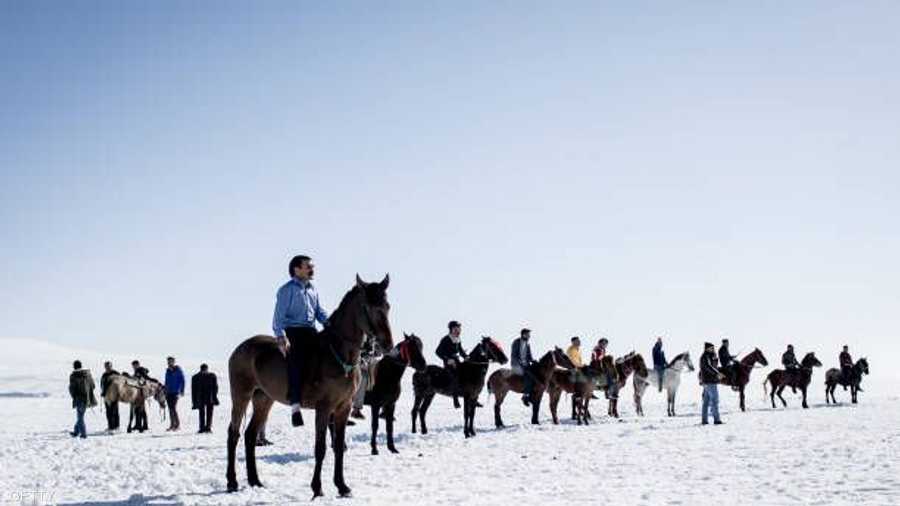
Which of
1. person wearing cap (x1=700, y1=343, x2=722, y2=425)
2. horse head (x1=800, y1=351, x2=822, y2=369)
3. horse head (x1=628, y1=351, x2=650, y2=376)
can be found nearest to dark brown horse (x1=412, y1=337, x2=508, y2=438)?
person wearing cap (x1=700, y1=343, x2=722, y2=425)

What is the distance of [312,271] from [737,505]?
612 centimetres

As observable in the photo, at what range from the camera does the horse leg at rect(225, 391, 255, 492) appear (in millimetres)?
10680

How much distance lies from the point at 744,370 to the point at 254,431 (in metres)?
23.8

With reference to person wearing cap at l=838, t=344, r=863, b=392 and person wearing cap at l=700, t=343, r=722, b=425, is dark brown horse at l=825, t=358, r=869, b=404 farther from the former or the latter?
person wearing cap at l=700, t=343, r=722, b=425

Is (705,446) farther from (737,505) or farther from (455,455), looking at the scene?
(737,505)

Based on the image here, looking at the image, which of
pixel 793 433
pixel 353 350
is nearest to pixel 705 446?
pixel 793 433

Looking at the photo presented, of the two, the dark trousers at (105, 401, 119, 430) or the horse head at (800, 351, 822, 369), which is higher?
the horse head at (800, 351, 822, 369)

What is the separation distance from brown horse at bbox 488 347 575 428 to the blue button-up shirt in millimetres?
14665

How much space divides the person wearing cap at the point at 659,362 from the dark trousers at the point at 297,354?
21.8 meters

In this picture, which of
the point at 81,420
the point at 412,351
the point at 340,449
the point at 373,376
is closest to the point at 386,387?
the point at 373,376

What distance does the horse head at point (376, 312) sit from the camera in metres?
9.91

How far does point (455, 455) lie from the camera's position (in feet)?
51.7

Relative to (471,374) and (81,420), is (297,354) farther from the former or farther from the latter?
(81,420)

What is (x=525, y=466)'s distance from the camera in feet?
44.2
